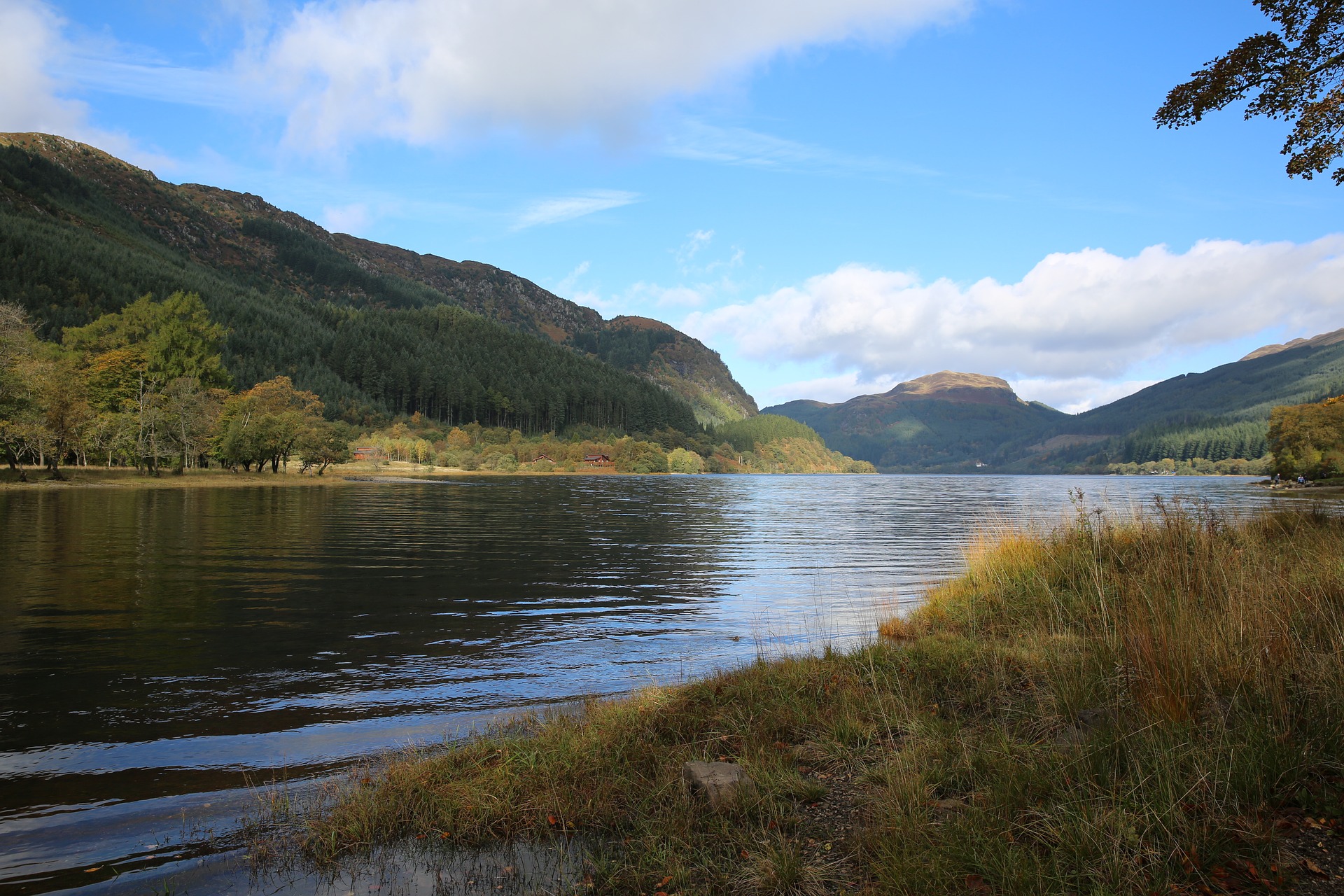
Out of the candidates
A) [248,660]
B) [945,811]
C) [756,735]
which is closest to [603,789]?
[756,735]

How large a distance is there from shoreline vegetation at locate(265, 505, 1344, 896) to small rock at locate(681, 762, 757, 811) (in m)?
0.09

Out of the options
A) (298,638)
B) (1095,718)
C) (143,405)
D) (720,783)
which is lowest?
(298,638)

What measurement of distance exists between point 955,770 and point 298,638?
1437 centimetres

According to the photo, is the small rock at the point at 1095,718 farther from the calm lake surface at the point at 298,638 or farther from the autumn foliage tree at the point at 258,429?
the autumn foliage tree at the point at 258,429

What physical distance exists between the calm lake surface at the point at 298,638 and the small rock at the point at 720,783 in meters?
4.28

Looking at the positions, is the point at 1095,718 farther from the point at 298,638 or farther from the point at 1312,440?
the point at 1312,440

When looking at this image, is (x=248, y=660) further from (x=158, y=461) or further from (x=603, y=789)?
(x=158, y=461)

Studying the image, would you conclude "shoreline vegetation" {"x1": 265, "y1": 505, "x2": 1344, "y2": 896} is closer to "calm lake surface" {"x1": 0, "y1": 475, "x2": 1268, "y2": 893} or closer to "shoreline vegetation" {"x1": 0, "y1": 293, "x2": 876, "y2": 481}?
"calm lake surface" {"x1": 0, "y1": 475, "x2": 1268, "y2": 893}

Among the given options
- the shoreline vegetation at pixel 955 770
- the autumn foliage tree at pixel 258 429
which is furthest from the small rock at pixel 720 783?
the autumn foliage tree at pixel 258 429

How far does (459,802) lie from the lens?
6.98 metres

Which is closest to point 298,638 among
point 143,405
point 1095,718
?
point 1095,718

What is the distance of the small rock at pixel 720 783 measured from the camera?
21.9 feet

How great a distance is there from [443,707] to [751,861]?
711cm

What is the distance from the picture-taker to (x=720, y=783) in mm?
6820
